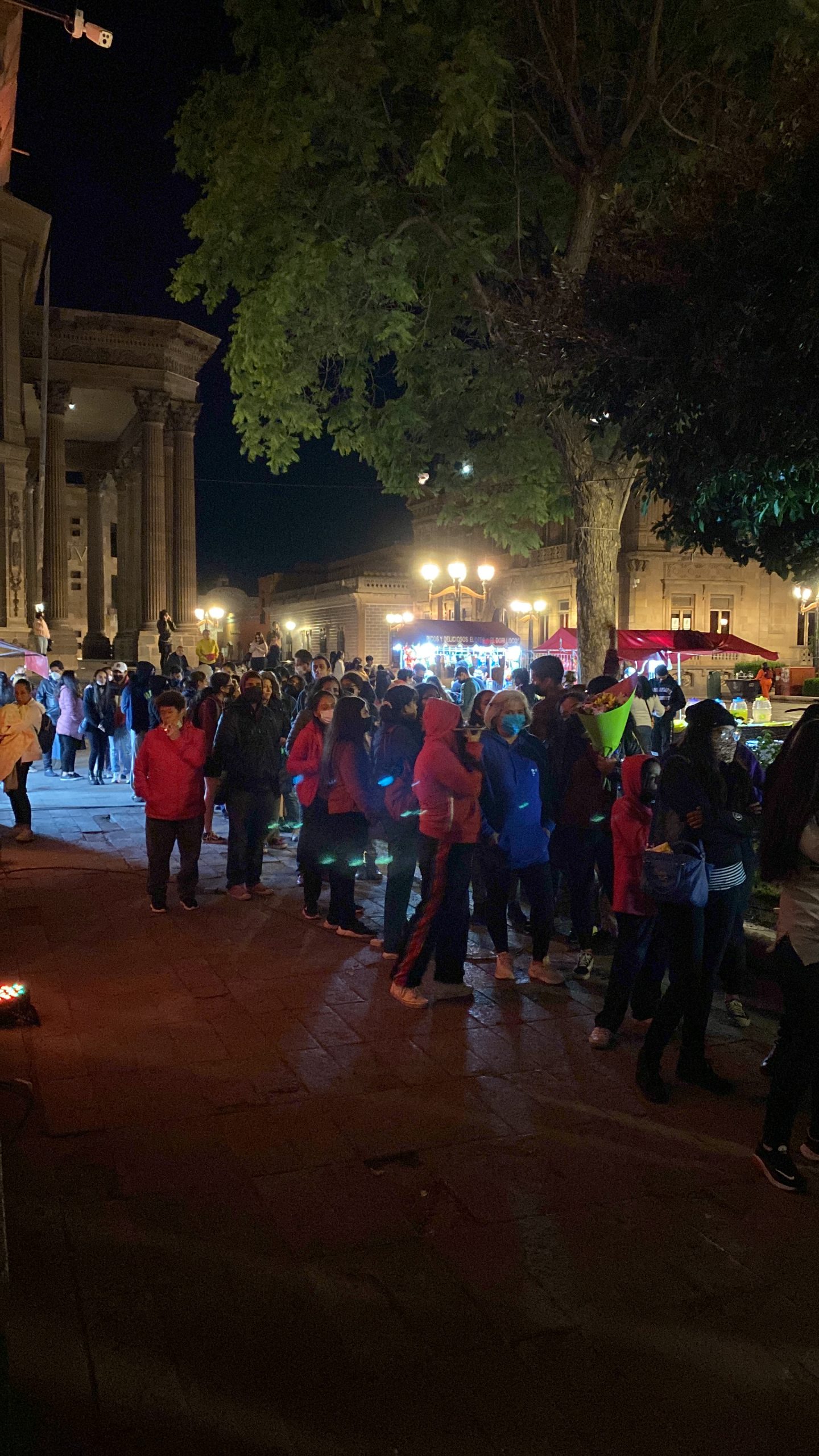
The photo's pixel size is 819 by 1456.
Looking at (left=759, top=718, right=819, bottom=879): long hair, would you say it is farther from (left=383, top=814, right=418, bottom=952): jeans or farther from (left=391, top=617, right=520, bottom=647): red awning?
(left=391, top=617, right=520, bottom=647): red awning

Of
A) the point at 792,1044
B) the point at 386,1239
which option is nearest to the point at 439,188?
the point at 792,1044

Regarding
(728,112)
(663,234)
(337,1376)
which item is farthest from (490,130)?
(337,1376)

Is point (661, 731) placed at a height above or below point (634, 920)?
above

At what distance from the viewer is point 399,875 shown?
6496 mm

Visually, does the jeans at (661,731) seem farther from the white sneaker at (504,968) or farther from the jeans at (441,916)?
the jeans at (441,916)

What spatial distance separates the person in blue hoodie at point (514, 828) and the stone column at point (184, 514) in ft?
110

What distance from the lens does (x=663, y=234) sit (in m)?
7.03

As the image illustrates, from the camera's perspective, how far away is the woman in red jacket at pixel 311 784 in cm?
746

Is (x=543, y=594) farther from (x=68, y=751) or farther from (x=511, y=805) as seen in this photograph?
(x=511, y=805)

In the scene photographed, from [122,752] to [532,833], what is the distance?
1067cm

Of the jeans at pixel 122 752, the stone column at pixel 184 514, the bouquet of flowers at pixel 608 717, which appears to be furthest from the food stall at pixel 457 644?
the bouquet of flowers at pixel 608 717

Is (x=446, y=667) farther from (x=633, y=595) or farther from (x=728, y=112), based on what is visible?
(x=728, y=112)

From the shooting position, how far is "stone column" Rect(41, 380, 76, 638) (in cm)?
3525

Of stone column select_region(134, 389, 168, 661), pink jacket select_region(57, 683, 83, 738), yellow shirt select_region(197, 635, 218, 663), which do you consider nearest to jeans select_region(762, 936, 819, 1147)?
pink jacket select_region(57, 683, 83, 738)
